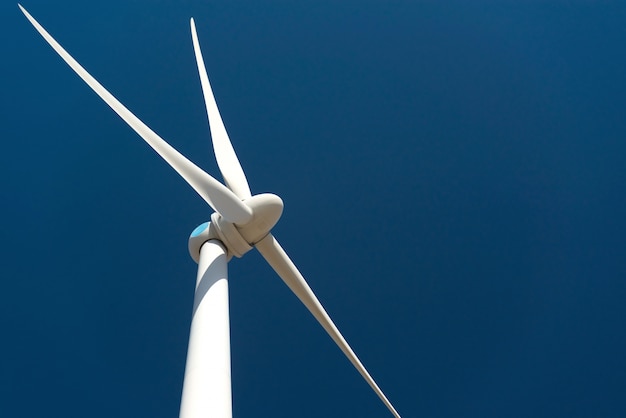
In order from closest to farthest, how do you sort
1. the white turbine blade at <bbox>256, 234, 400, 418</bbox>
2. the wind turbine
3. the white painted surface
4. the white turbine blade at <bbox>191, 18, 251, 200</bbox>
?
the white painted surface → the wind turbine → the white turbine blade at <bbox>256, 234, 400, 418</bbox> → the white turbine blade at <bbox>191, 18, 251, 200</bbox>

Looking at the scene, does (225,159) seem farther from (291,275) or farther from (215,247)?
(291,275)

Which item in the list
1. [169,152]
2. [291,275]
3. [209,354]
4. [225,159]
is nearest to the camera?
[209,354]

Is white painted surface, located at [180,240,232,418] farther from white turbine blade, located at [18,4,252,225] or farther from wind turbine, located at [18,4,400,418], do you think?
white turbine blade, located at [18,4,252,225]

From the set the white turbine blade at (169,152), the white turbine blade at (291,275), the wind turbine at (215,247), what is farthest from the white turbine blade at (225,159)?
the white turbine blade at (169,152)

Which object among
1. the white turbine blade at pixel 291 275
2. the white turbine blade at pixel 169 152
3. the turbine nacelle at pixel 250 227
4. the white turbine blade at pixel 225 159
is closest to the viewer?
the white turbine blade at pixel 169 152

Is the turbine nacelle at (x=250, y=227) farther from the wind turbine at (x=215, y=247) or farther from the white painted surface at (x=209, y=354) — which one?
the white painted surface at (x=209, y=354)

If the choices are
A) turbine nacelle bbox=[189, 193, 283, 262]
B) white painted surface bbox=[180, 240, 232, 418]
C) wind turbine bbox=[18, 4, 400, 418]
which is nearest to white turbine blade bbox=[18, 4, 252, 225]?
wind turbine bbox=[18, 4, 400, 418]

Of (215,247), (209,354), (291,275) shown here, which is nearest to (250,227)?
(215,247)

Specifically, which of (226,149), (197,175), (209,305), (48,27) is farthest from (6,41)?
A: (209,305)
